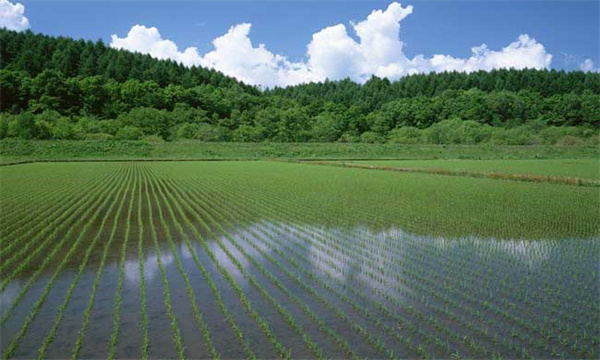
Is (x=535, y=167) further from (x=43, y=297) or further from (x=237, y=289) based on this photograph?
(x=43, y=297)

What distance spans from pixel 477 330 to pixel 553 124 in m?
86.4

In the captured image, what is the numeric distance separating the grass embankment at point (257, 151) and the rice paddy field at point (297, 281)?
112 feet

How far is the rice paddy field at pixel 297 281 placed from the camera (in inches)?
184

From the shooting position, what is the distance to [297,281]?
6703 millimetres

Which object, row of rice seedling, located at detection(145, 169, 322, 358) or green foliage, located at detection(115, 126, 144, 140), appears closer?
row of rice seedling, located at detection(145, 169, 322, 358)

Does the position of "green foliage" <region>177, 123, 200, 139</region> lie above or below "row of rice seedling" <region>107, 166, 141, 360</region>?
above

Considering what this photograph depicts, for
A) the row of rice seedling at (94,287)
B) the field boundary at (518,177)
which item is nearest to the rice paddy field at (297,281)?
the row of rice seedling at (94,287)

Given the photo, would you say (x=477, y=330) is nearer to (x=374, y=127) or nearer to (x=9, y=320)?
(x=9, y=320)

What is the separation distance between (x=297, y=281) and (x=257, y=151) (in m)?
45.5

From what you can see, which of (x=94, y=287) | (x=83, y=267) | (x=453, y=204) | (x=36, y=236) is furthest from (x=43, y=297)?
(x=453, y=204)

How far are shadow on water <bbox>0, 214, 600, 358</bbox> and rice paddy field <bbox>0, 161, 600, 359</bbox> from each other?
0.09 ft

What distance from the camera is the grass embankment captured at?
4459 cm

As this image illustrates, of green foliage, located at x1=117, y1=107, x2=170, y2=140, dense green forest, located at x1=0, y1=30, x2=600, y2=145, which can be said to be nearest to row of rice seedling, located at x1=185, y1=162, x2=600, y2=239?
dense green forest, located at x1=0, y1=30, x2=600, y2=145

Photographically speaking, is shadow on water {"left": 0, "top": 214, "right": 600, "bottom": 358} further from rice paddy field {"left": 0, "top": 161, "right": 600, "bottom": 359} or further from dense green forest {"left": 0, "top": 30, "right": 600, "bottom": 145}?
dense green forest {"left": 0, "top": 30, "right": 600, "bottom": 145}
